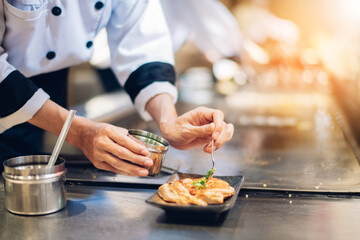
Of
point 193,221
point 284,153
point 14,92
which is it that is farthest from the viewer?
point 284,153

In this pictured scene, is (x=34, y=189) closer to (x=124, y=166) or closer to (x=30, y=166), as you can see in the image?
(x=30, y=166)

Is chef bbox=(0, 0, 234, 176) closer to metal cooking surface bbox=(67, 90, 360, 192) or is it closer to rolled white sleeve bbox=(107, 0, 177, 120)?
rolled white sleeve bbox=(107, 0, 177, 120)

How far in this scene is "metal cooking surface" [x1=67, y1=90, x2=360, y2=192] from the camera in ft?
4.55

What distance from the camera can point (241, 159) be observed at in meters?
1.70

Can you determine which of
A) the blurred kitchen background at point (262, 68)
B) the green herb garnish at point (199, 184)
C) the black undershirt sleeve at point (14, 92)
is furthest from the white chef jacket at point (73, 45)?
the green herb garnish at point (199, 184)

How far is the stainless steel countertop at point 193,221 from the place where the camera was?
96cm

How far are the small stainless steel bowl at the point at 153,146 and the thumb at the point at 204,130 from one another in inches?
6.1

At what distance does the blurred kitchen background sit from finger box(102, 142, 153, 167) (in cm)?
65

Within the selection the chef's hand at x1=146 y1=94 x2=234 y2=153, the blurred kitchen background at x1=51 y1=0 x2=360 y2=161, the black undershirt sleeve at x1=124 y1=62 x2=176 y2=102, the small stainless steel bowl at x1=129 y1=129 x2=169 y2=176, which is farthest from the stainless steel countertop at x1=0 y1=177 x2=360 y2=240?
the blurred kitchen background at x1=51 y1=0 x2=360 y2=161

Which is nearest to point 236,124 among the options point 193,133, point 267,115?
point 267,115

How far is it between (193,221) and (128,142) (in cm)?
28

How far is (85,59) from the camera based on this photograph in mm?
1666

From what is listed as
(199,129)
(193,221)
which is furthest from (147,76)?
(193,221)

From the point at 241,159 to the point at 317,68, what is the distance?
3.00 meters
